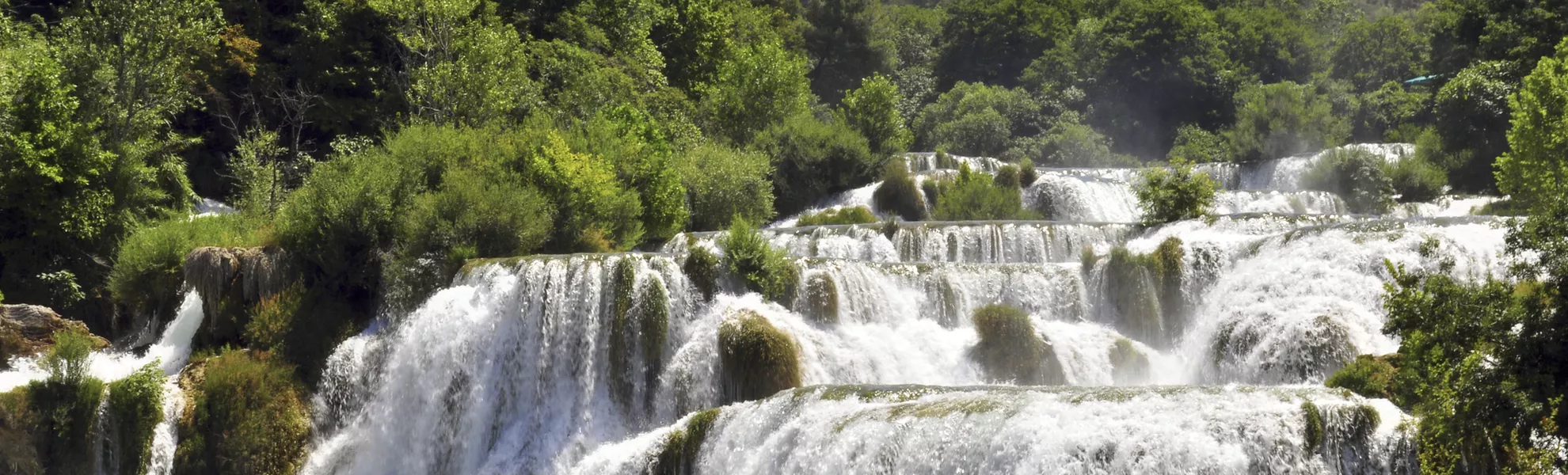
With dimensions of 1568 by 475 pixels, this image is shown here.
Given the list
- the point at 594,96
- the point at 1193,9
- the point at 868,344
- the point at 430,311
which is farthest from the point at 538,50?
the point at 1193,9

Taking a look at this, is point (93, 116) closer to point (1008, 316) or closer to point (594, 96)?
point (594, 96)

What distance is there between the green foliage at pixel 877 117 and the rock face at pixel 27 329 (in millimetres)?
24013

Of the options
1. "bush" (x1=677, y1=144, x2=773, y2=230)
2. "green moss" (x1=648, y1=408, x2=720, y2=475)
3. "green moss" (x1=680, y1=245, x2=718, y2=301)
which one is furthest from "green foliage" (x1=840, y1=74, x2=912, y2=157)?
"green moss" (x1=648, y1=408, x2=720, y2=475)

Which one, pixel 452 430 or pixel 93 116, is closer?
pixel 452 430

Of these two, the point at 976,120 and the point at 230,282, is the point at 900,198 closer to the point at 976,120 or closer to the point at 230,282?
the point at 976,120

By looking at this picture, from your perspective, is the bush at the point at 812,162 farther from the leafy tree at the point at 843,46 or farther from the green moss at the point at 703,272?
the leafy tree at the point at 843,46

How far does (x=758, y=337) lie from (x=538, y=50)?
20.3 metres

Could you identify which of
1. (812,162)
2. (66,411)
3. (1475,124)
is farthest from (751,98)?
(66,411)

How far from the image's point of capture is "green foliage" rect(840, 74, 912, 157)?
4197cm

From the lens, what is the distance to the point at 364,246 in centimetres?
2492

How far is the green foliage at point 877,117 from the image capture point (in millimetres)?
41969

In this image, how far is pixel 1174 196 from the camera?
1065 inches

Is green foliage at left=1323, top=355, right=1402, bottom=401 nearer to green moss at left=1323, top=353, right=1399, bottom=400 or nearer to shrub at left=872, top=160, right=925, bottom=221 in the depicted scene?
green moss at left=1323, top=353, right=1399, bottom=400

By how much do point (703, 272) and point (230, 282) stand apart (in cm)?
906
